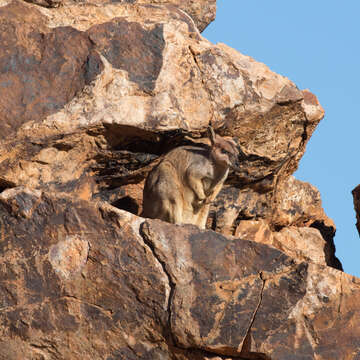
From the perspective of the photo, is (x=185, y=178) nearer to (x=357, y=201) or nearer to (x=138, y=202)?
(x=138, y=202)

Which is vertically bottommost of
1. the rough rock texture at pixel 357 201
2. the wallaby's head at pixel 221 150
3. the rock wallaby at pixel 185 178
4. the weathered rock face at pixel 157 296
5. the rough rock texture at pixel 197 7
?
the weathered rock face at pixel 157 296

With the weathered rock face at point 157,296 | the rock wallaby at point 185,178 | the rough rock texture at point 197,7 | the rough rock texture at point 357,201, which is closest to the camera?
the weathered rock face at point 157,296

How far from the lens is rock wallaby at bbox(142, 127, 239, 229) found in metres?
10.4

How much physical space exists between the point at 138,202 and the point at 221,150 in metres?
1.71

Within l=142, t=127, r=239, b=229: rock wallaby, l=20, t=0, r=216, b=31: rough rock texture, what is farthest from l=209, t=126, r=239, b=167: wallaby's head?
l=20, t=0, r=216, b=31: rough rock texture

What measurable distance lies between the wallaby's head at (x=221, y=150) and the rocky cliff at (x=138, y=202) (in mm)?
312

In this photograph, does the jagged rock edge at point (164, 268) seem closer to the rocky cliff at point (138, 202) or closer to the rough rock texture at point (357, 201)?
the rocky cliff at point (138, 202)

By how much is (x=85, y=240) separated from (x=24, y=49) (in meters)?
2.68

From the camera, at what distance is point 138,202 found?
11.6 m

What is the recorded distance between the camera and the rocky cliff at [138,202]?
9.00m

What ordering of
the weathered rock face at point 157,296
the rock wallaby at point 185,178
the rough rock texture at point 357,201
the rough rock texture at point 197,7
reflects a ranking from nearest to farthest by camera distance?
the weathered rock face at point 157,296
the rock wallaby at point 185,178
the rough rock texture at point 197,7
the rough rock texture at point 357,201

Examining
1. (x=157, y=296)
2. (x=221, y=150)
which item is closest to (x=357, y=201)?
(x=221, y=150)

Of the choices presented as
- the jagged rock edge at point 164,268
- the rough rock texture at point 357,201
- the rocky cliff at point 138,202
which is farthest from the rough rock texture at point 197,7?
the jagged rock edge at point 164,268

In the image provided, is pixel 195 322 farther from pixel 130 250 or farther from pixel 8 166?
pixel 8 166
